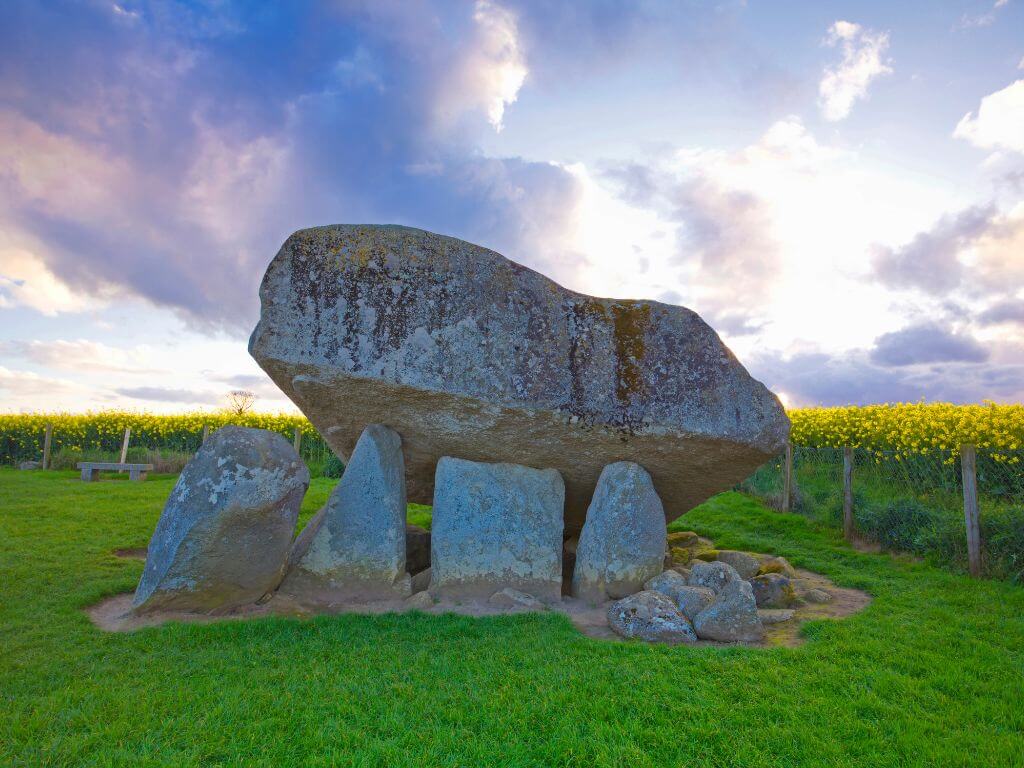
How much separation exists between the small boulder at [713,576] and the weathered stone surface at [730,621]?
95 cm

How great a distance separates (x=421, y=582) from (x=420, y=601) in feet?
2.62

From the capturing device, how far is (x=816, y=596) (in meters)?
8.56

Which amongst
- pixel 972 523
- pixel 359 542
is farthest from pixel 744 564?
pixel 359 542

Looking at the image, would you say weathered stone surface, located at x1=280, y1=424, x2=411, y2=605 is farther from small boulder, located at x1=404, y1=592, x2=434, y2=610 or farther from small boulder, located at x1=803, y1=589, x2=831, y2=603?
small boulder, located at x1=803, y1=589, x2=831, y2=603

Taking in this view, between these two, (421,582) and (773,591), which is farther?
(421,582)

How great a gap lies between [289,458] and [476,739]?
4.20 m

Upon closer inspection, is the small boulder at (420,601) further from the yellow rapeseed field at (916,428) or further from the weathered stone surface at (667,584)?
the yellow rapeseed field at (916,428)

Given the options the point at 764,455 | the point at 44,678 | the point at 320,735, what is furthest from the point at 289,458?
the point at 764,455

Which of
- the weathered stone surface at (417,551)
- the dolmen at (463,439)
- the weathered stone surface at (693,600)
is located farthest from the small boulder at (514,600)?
the weathered stone surface at (417,551)

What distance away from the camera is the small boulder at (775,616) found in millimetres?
7527

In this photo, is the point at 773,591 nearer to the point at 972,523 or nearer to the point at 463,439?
the point at 972,523

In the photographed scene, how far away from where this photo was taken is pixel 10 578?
8617mm

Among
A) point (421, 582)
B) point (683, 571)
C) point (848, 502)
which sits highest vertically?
point (848, 502)

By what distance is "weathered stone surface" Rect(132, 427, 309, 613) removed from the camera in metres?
6.90
